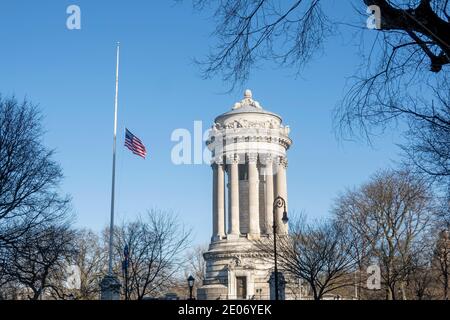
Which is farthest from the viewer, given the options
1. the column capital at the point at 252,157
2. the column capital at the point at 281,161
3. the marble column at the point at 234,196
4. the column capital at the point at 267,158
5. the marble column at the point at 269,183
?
the column capital at the point at 281,161

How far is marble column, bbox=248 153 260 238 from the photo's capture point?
61.2 meters

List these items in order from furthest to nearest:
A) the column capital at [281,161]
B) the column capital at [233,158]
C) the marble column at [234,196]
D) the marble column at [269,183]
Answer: the column capital at [281,161]
the column capital at [233,158]
the marble column at [269,183]
the marble column at [234,196]

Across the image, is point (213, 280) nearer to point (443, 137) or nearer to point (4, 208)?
point (4, 208)

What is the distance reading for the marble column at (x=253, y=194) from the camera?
61250 millimetres

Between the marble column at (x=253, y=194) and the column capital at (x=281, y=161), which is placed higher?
the column capital at (x=281, y=161)

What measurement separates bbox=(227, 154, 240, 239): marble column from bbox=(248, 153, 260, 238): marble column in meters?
1.40

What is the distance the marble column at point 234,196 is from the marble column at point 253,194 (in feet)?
4.58

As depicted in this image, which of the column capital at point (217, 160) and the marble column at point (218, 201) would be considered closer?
the marble column at point (218, 201)

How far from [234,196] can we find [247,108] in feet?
35.0

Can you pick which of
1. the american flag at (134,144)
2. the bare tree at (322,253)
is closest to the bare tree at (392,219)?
the bare tree at (322,253)

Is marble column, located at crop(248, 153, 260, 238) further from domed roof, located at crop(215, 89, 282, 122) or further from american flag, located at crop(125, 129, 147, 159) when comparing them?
american flag, located at crop(125, 129, 147, 159)

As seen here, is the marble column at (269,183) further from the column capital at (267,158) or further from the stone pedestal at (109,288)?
the stone pedestal at (109,288)

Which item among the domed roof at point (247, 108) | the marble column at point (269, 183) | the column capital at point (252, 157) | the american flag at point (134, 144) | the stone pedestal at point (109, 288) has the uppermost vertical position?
the domed roof at point (247, 108)

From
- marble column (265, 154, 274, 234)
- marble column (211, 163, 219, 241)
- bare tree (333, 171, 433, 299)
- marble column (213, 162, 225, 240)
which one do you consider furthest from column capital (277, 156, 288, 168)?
bare tree (333, 171, 433, 299)
